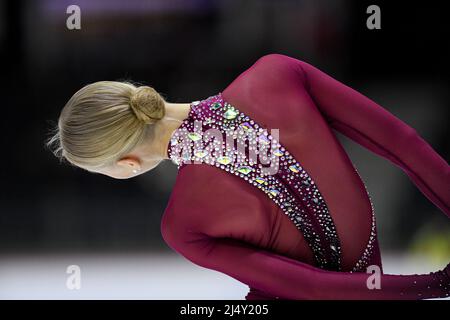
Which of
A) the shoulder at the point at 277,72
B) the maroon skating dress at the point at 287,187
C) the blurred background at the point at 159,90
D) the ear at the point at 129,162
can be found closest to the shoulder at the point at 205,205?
the maroon skating dress at the point at 287,187

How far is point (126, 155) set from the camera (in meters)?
1.49

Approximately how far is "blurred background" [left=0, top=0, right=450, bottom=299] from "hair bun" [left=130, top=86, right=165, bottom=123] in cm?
78

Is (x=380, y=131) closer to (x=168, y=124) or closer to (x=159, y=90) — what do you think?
(x=168, y=124)

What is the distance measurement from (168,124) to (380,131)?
0.49 meters

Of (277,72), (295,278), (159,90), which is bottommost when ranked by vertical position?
(295,278)

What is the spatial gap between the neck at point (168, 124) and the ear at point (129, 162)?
6 cm

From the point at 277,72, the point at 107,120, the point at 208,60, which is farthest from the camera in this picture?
the point at 208,60

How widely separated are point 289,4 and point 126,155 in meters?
0.97

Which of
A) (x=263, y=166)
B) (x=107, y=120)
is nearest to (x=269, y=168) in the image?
(x=263, y=166)

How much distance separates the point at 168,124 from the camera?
1510 millimetres

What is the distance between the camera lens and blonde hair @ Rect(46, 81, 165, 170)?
4.69 ft

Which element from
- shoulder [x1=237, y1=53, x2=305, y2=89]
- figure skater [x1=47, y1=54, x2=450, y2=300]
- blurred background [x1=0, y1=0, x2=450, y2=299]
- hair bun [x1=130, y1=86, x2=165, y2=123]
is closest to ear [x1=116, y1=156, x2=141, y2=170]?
figure skater [x1=47, y1=54, x2=450, y2=300]

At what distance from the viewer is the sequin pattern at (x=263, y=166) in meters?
1.49
